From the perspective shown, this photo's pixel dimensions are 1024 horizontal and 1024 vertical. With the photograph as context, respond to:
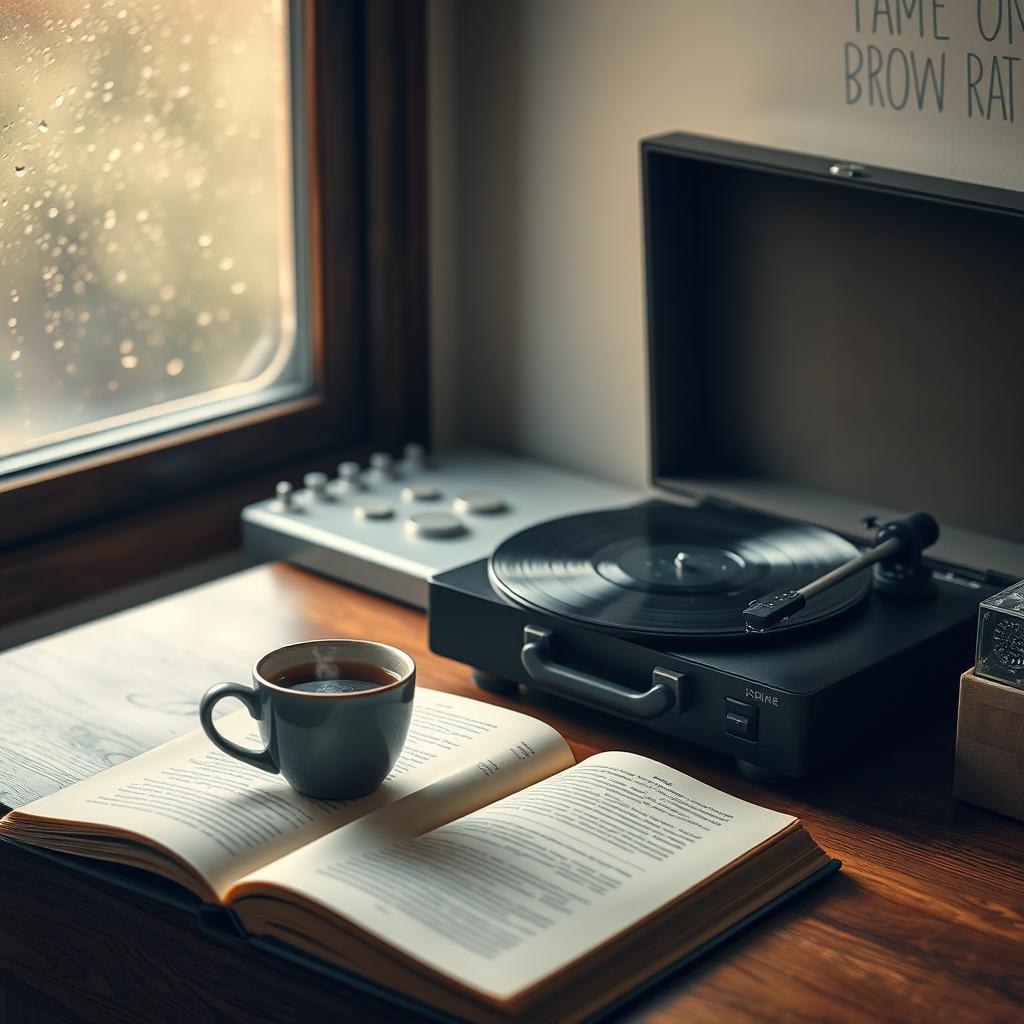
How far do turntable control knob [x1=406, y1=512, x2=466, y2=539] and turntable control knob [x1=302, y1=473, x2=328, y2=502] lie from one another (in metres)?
0.13

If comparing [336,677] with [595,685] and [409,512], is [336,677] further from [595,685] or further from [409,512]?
[409,512]

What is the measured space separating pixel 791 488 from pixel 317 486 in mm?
520

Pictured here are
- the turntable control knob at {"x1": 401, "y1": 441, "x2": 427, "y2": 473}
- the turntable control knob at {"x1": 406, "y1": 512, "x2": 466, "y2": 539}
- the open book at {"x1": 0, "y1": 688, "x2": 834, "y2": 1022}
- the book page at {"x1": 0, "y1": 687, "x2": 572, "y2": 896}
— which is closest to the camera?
the open book at {"x1": 0, "y1": 688, "x2": 834, "y2": 1022}

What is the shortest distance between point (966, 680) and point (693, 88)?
753 mm

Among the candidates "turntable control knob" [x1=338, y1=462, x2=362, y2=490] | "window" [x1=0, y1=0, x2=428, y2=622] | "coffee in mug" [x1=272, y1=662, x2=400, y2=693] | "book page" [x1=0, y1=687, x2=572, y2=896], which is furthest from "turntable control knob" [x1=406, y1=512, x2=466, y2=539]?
"coffee in mug" [x1=272, y1=662, x2=400, y2=693]

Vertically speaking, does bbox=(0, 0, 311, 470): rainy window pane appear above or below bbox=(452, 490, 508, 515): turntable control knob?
above

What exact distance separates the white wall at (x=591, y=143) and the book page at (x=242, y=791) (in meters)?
0.67

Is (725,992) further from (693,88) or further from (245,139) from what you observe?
(245,139)

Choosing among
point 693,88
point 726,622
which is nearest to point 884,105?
point 693,88

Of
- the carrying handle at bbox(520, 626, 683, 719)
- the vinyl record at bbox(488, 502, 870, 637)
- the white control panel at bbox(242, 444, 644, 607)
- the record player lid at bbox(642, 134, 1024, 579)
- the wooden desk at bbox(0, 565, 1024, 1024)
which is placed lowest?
the wooden desk at bbox(0, 565, 1024, 1024)

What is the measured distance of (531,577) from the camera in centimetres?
130

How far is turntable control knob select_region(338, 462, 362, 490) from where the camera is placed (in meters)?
1.68

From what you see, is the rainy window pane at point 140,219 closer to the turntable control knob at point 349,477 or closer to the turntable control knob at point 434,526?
the turntable control knob at point 349,477

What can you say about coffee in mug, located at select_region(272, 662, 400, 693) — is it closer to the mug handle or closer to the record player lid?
the mug handle
